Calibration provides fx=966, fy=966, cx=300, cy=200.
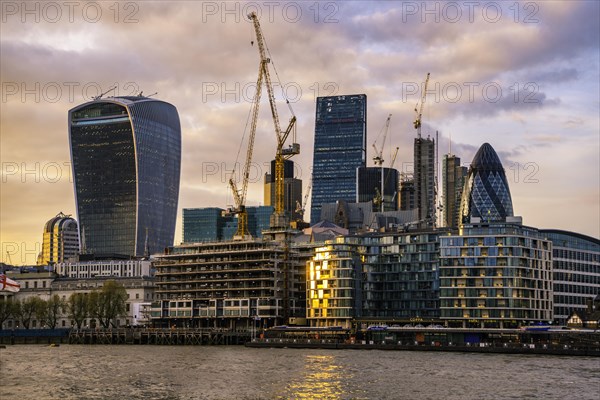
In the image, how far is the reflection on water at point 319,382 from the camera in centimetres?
9312

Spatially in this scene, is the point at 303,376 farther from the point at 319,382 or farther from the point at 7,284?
the point at 7,284

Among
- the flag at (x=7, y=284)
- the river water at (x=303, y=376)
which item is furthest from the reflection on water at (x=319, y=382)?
the flag at (x=7, y=284)

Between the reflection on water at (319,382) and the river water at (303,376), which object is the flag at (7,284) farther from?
the reflection on water at (319,382)

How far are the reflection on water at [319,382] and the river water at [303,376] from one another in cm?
10

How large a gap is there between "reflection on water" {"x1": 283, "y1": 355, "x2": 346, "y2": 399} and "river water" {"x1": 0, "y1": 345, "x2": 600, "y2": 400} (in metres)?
0.10

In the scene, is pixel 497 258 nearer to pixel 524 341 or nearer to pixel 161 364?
pixel 524 341

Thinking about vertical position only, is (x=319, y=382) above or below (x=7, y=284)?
below

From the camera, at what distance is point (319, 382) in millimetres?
105000

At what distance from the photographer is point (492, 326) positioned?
199 m

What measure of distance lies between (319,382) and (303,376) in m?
8.34

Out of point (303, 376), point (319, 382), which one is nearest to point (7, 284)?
point (319, 382)

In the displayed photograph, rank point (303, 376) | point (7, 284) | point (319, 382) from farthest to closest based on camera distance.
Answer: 1. point (303, 376)
2. point (319, 382)
3. point (7, 284)

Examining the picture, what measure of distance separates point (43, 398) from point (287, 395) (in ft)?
75.2

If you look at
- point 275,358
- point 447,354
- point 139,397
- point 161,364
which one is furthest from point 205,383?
point 447,354
